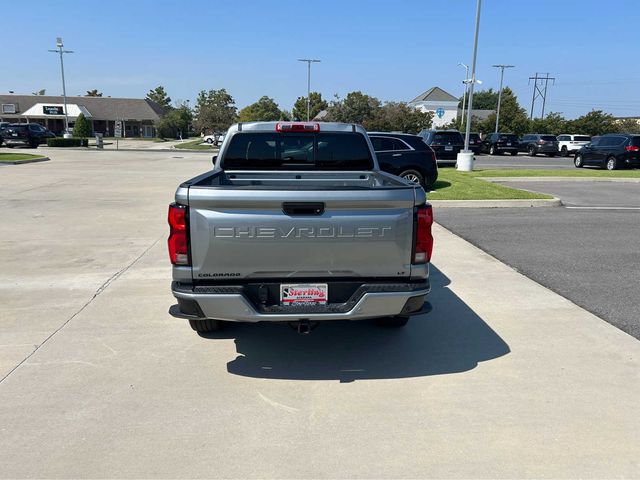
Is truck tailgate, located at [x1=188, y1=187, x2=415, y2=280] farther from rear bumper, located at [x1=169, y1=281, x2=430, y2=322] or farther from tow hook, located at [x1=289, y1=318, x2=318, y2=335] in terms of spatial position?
tow hook, located at [x1=289, y1=318, x2=318, y2=335]

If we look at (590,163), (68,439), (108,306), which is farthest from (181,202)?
(590,163)

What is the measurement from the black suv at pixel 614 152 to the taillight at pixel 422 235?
980 inches

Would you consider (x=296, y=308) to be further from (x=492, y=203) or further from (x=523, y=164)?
(x=523, y=164)

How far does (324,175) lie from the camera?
555 centimetres

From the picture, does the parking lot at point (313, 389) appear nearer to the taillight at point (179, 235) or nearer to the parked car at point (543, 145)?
the taillight at point (179, 235)

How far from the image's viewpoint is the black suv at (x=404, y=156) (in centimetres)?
1425

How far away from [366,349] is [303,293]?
1.25 metres

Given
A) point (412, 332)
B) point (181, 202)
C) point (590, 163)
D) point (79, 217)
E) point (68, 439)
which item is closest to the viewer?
point (68, 439)

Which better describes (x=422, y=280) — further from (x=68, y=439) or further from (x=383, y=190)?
(x=68, y=439)

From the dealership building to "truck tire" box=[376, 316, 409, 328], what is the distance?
80849 millimetres

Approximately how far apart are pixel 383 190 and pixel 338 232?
463 mm

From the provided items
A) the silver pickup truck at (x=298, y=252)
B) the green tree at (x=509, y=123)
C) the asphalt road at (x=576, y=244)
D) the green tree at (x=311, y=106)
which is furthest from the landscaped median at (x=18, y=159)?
the green tree at (x=311, y=106)

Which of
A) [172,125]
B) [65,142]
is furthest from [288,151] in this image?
[172,125]

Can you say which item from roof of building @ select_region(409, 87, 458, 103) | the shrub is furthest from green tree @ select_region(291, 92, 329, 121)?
the shrub
